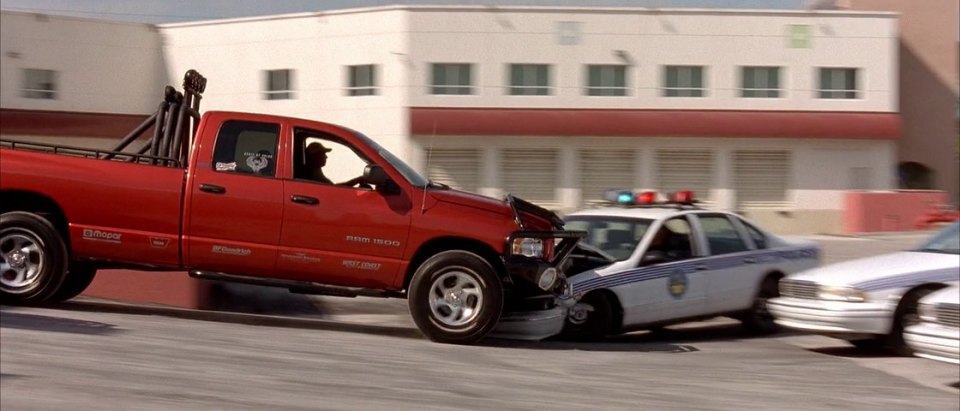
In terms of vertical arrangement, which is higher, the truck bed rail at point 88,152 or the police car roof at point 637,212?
the truck bed rail at point 88,152

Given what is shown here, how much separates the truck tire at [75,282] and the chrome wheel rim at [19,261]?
0.83m

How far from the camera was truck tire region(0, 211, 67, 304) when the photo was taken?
→ 9.98m

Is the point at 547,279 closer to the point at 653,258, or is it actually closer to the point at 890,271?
the point at 653,258

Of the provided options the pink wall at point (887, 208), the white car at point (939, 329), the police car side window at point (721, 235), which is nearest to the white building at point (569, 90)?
the pink wall at point (887, 208)

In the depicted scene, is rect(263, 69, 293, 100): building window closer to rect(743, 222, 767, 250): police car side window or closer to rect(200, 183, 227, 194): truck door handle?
rect(743, 222, 767, 250): police car side window

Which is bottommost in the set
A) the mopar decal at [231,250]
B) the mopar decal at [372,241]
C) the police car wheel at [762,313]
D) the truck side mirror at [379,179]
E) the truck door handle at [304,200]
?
the police car wheel at [762,313]

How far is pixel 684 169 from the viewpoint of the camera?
42406 millimetres

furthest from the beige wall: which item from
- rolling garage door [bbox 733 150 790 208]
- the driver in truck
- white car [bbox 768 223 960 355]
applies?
the driver in truck

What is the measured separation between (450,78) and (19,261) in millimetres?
31958

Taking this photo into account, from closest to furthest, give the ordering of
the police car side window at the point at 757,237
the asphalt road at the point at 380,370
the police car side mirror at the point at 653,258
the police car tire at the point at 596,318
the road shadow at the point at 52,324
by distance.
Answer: the asphalt road at the point at 380,370, the road shadow at the point at 52,324, the police car tire at the point at 596,318, the police car side mirror at the point at 653,258, the police car side window at the point at 757,237

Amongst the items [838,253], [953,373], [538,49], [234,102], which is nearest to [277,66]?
[234,102]

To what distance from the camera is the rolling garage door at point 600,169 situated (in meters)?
42.1

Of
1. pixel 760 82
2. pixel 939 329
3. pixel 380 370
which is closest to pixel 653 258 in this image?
pixel 939 329

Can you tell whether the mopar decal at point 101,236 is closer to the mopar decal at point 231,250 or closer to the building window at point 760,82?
the mopar decal at point 231,250
